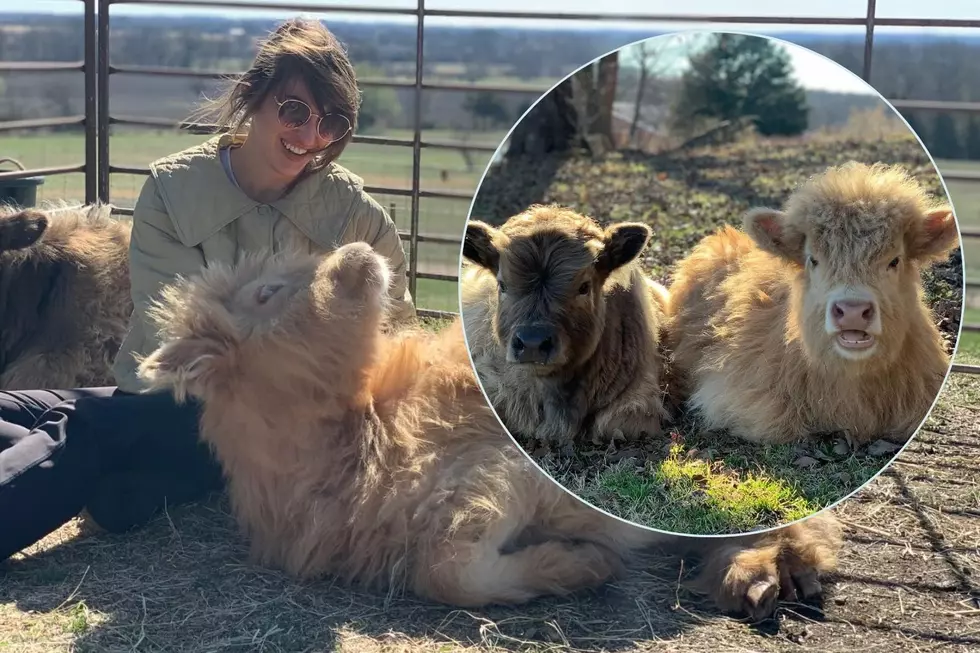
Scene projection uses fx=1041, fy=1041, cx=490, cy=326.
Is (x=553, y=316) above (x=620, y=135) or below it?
below

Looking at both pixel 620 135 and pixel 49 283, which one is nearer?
pixel 620 135

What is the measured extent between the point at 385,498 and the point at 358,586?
0.38 meters

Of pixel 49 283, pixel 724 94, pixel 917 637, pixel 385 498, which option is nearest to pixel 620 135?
pixel 724 94

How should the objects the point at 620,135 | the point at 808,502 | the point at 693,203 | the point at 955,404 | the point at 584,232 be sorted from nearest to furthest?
the point at 584,232 < the point at 808,502 < the point at 693,203 < the point at 620,135 < the point at 955,404

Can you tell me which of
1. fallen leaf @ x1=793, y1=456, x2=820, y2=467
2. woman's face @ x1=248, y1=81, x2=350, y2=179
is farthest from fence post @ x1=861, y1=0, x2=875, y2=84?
fallen leaf @ x1=793, y1=456, x2=820, y2=467

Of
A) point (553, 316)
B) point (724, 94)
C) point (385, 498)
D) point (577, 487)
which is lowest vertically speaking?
point (385, 498)

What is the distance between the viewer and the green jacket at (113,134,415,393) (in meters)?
4.92

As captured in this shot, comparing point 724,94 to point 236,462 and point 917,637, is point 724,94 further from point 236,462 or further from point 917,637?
point 236,462

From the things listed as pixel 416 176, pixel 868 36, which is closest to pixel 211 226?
pixel 416 176

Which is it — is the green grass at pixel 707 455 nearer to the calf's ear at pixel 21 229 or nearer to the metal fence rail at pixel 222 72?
the metal fence rail at pixel 222 72

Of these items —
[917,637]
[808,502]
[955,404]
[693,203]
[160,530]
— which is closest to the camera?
[808,502]

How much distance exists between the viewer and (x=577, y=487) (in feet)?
11.6

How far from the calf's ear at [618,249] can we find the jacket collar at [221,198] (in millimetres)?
2287

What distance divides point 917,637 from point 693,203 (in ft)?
5.97
